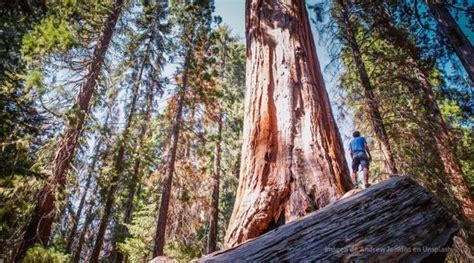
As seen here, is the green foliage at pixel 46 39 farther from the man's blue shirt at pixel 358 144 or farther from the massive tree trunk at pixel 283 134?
the man's blue shirt at pixel 358 144

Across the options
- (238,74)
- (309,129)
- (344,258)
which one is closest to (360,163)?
(309,129)

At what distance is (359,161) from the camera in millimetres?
6293

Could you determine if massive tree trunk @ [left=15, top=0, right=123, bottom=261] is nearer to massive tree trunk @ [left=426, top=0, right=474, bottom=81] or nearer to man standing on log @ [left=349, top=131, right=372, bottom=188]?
man standing on log @ [left=349, top=131, right=372, bottom=188]

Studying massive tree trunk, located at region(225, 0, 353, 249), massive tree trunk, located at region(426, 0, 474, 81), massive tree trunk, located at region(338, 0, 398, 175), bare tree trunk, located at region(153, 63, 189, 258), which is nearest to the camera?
massive tree trunk, located at region(225, 0, 353, 249)

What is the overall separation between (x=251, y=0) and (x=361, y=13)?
6329mm

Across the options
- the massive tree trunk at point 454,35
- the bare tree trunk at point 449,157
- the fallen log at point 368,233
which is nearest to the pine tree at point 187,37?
the massive tree trunk at point 454,35

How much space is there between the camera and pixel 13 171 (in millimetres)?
6680

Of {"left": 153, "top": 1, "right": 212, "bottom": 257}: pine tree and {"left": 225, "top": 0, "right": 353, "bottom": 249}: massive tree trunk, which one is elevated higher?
{"left": 153, "top": 1, "right": 212, "bottom": 257}: pine tree

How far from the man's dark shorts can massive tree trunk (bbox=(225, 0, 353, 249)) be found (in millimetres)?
3111

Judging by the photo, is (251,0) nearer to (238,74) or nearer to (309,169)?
(309,169)

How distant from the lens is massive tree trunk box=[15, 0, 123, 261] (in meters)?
6.68

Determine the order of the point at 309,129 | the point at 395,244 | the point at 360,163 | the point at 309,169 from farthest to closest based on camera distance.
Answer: the point at 360,163 → the point at 309,129 → the point at 309,169 → the point at 395,244

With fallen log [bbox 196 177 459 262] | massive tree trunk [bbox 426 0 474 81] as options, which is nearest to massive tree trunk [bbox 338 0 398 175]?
massive tree trunk [bbox 426 0 474 81]

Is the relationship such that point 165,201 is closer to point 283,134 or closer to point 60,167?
point 60,167
